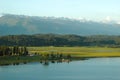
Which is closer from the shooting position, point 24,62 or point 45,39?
point 24,62

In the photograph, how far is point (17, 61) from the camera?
8456 centimetres

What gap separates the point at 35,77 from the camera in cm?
5722

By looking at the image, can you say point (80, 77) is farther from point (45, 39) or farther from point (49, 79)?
point (45, 39)

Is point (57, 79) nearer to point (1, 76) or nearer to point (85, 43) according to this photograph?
point (1, 76)

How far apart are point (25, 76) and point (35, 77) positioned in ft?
5.85

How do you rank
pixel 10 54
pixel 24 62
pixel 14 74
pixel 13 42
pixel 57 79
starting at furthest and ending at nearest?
1. pixel 13 42
2. pixel 10 54
3. pixel 24 62
4. pixel 14 74
5. pixel 57 79

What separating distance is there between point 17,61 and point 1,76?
26.2m

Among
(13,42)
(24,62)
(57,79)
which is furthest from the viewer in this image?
(13,42)

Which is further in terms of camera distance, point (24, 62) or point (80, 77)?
point (24, 62)

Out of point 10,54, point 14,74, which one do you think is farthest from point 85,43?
point 14,74

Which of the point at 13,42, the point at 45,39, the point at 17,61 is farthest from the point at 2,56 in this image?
the point at 45,39

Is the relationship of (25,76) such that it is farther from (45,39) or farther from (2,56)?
(45,39)

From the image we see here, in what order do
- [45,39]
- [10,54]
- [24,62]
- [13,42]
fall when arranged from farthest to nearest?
1. [45,39]
2. [13,42]
3. [10,54]
4. [24,62]

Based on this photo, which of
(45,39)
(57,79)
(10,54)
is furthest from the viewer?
(45,39)
